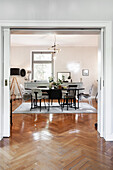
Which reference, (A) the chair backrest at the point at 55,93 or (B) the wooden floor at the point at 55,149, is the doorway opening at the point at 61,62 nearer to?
(A) the chair backrest at the point at 55,93

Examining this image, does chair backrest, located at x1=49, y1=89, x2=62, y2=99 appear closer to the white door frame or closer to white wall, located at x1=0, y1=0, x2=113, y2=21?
the white door frame

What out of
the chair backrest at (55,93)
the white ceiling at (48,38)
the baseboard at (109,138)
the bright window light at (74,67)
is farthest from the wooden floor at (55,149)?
the bright window light at (74,67)

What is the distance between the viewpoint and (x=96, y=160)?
68.1 inches

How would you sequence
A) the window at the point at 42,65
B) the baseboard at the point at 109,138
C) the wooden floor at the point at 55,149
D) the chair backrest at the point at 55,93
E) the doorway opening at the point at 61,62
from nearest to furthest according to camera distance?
1. the wooden floor at the point at 55,149
2. the baseboard at the point at 109,138
3. the chair backrest at the point at 55,93
4. the doorway opening at the point at 61,62
5. the window at the point at 42,65

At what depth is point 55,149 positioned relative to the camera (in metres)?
2.03

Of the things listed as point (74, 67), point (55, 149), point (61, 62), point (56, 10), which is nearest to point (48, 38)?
point (61, 62)

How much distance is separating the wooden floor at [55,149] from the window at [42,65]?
17.7 ft

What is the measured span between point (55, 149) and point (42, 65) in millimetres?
6702

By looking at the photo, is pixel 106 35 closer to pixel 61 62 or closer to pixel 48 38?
pixel 48 38

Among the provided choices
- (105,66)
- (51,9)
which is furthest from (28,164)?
(51,9)

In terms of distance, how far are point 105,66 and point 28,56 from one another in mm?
6386

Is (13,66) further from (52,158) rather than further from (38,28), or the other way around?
(52,158)

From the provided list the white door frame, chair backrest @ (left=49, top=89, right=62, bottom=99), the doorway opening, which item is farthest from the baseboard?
the doorway opening

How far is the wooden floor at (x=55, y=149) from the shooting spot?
1.65 metres
